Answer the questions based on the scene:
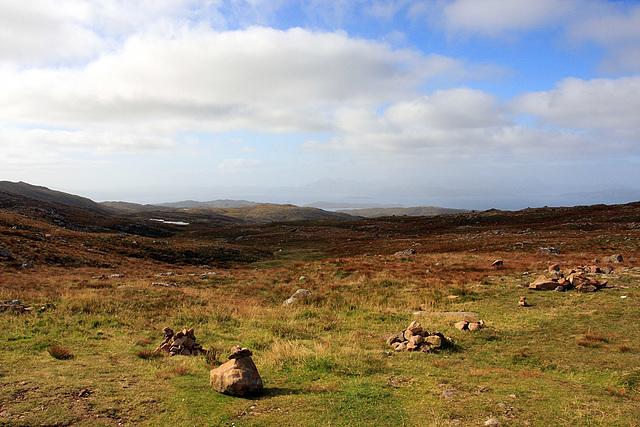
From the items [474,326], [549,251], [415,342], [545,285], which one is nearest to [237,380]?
[415,342]

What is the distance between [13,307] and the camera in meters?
14.6

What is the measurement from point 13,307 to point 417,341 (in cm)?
1792

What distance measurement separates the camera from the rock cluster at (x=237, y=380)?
25.5 feet

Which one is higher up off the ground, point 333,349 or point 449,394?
point 449,394

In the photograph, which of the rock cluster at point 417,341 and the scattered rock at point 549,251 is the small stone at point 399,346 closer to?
the rock cluster at point 417,341

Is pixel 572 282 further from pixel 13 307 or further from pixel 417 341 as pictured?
pixel 13 307

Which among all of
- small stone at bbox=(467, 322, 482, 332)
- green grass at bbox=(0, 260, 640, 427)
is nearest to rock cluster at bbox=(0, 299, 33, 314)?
green grass at bbox=(0, 260, 640, 427)

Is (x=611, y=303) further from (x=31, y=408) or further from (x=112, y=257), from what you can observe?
(x=112, y=257)

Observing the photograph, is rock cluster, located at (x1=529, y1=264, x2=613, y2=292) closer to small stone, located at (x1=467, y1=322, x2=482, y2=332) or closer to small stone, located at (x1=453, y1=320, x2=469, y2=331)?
small stone, located at (x1=467, y1=322, x2=482, y2=332)

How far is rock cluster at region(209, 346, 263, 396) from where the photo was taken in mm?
7762

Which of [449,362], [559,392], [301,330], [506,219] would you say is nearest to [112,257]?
[301,330]

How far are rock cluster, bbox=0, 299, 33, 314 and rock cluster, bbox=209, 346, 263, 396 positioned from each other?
12.4 metres

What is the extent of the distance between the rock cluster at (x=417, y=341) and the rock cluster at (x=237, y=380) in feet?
18.3

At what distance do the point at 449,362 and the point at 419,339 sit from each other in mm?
1373
